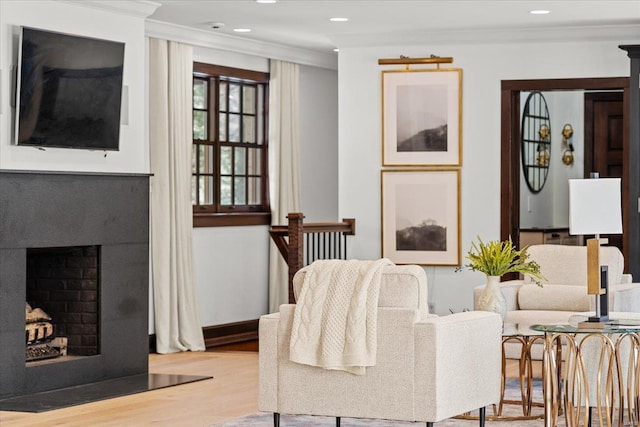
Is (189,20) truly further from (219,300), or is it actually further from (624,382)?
(624,382)

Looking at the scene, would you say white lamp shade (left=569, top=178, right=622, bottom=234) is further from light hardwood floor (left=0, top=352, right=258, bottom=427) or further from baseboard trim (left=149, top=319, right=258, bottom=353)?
baseboard trim (left=149, top=319, right=258, bottom=353)

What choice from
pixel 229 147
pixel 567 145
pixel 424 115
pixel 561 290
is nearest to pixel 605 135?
pixel 567 145

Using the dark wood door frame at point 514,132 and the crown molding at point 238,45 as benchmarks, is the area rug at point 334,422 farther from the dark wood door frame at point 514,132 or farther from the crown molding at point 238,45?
the crown molding at point 238,45

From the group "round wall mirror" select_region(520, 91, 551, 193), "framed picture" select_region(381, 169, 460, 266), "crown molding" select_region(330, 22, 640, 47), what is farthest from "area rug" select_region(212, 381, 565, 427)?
"round wall mirror" select_region(520, 91, 551, 193)

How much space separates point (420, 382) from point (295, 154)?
6.45m

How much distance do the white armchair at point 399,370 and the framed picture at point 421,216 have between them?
15.2 feet

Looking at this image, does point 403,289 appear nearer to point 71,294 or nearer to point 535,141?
point 71,294

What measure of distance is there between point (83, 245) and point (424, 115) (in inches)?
139

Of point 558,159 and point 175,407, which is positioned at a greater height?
point 558,159

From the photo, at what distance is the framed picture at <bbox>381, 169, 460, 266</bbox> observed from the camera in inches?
401

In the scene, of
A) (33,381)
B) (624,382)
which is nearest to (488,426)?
(624,382)

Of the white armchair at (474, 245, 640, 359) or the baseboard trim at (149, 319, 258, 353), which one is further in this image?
the baseboard trim at (149, 319, 258, 353)

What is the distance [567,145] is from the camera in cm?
1290

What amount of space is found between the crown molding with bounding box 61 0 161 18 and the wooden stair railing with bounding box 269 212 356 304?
6.21 feet
